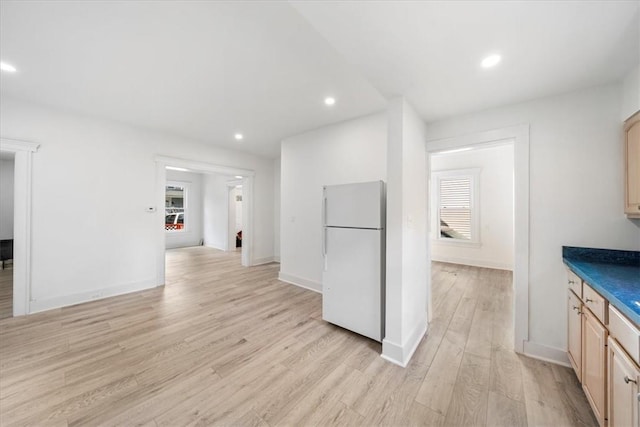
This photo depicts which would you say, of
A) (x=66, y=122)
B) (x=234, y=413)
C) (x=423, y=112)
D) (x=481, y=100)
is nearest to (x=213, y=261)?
(x=66, y=122)

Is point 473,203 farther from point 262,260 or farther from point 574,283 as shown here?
point 262,260

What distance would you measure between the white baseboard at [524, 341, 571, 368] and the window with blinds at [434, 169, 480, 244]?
3.83 meters

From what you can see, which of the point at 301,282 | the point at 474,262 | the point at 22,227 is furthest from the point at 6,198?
the point at 474,262

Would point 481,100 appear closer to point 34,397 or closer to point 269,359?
point 269,359

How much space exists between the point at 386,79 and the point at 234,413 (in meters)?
2.76

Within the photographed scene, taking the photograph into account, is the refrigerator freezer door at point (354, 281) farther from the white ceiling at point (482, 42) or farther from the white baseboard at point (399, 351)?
the white ceiling at point (482, 42)

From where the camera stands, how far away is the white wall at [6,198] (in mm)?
4656

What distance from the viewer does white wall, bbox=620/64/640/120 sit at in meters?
1.61

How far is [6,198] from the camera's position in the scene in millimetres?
4715

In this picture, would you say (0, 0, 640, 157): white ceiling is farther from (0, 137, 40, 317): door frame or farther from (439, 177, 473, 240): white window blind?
(439, 177, 473, 240): white window blind

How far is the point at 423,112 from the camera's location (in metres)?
2.42

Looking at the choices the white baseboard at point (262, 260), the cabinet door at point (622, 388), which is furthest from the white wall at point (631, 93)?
the white baseboard at point (262, 260)

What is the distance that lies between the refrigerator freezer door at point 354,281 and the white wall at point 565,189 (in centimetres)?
146

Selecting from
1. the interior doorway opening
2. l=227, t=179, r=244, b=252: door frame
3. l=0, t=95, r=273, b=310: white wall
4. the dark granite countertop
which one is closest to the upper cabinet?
the dark granite countertop
